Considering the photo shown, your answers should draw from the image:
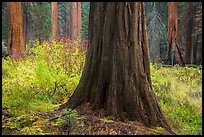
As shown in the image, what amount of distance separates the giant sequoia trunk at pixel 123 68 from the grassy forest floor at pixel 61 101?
28cm

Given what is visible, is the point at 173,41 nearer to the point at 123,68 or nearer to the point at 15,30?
the point at 15,30

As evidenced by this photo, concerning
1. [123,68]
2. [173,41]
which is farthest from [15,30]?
[173,41]

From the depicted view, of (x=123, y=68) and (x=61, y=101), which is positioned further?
(x=61, y=101)

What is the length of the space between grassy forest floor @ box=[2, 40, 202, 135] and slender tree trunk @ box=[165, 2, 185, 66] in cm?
909

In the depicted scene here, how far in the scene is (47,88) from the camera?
9.18 meters

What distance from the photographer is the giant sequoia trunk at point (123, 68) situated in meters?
6.43

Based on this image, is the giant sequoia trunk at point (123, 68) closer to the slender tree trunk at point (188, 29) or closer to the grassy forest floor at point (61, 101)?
the grassy forest floor at point (61, 101)

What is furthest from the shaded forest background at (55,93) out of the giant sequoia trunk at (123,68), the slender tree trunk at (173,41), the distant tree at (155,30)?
the distant tree at (155,30)

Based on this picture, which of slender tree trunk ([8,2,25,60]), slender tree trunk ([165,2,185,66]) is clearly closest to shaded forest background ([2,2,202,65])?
slender tree trunk ([165,2,185,66])

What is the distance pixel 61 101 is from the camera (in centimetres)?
855

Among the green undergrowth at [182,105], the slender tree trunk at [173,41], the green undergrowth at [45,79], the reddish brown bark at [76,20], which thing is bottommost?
the green undergrowth at [182,105]

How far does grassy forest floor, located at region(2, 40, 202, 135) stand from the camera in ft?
17.9

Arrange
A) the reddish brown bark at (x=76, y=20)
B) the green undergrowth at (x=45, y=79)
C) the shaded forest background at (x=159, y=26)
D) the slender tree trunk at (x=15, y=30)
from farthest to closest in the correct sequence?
the reddish brown bark at (x=76, y=20), the shaded forest background at (x=159, y=26), the slender tree trunk at (x=15, y=30), the green undergrowth at (x=45, y=79)

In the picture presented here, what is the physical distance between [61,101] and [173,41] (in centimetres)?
1441
